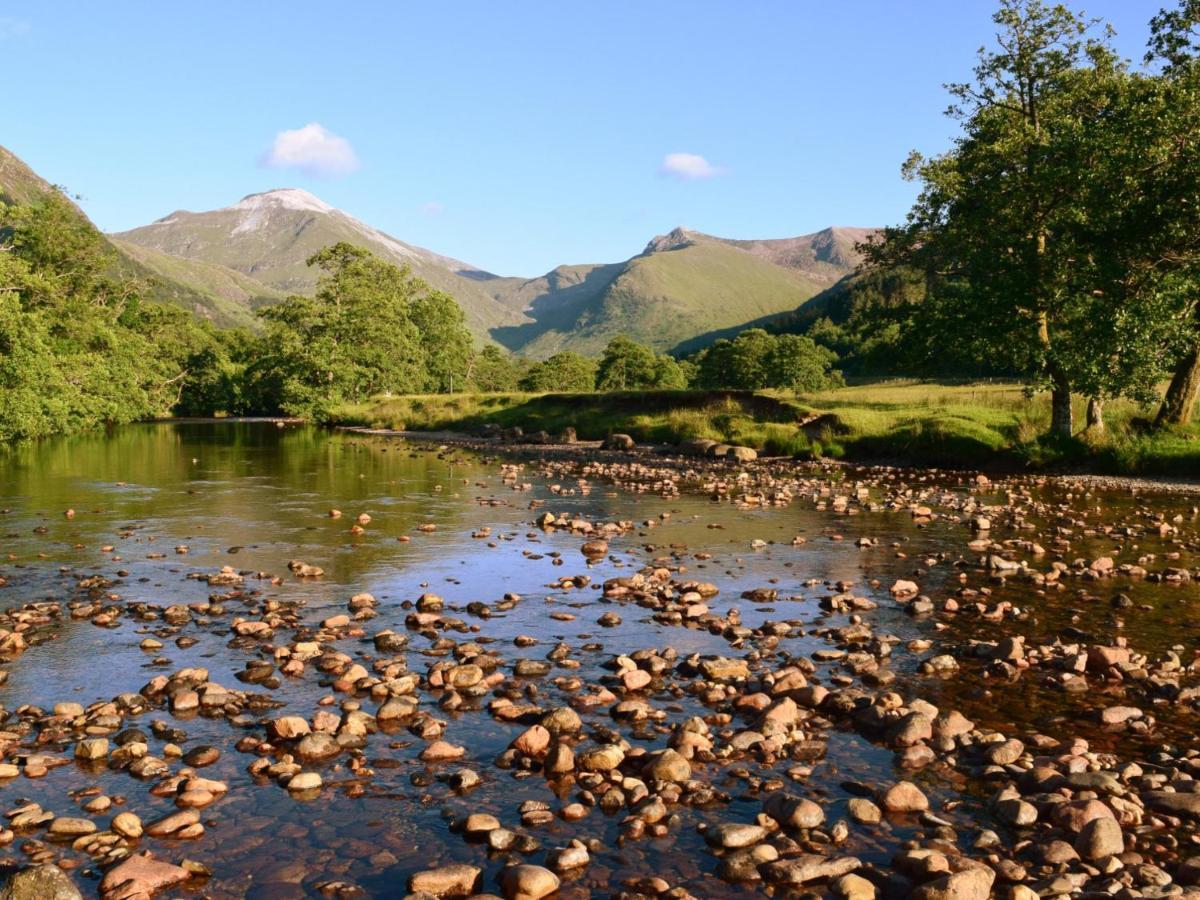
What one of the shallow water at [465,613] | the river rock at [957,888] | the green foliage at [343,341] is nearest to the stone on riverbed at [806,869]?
the shallow water at [465,613]

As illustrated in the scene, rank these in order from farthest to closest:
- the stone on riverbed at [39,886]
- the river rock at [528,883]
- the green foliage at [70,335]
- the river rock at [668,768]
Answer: the green foliage at [70,335] < the river rock at [668,768] < the river rock at [528,883] < the stone on riverbed at [39,886]

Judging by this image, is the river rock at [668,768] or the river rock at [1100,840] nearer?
the river rock at [1100,840]

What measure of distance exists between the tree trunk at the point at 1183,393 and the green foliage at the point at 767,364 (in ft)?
321

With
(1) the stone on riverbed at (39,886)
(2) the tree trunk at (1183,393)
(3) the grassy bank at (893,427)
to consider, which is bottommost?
(1) the stone on riverbed at (39,886)

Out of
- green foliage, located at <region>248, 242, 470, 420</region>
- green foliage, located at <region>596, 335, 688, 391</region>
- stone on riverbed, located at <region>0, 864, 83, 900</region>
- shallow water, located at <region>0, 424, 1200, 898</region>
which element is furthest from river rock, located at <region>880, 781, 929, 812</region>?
green foliage, located at <region>596, 335, 688, 391</region>

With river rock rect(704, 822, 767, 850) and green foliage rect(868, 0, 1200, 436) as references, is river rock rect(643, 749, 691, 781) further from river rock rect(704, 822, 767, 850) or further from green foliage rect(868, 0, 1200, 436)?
green foliage rect(868, 0, 1200, 436)

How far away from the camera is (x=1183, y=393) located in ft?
126

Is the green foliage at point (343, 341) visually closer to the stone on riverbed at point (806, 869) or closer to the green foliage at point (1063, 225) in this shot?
the green foliage at point (1063, 225)

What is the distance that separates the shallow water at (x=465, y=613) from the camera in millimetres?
7770

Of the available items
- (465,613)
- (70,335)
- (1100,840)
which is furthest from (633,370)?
(1100,840)

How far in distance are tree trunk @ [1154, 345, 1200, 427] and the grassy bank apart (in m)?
1.01

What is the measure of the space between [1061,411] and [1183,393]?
15.7ft

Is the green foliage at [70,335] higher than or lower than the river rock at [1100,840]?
higher

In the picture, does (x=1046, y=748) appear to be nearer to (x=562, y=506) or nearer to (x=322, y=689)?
(x=322, y=689)
